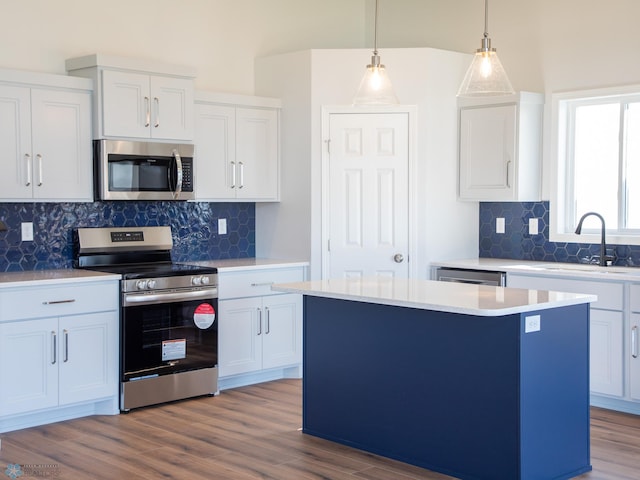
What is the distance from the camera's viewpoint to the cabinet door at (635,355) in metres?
5.09

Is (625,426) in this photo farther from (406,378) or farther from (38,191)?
(38,191)

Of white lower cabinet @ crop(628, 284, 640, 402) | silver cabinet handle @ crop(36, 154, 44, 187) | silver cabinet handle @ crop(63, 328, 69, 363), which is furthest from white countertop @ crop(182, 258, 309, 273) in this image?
white lower cabinet @ crop(628, 284, 640, 402)

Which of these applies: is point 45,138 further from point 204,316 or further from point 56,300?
point 204,316

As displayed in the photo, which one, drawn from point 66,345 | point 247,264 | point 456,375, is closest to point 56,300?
point 66,345

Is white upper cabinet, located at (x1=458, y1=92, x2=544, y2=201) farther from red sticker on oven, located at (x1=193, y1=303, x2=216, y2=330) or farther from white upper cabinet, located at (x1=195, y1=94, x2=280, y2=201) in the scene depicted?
red sticker on oven, located at (x1=193, y1=303, x2=216, y2=330)

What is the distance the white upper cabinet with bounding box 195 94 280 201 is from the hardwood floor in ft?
Answer: 5.40

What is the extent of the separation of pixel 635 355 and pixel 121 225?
348cm

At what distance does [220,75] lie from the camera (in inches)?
250

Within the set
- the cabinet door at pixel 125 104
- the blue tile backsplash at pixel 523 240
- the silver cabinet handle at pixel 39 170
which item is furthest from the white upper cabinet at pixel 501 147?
the silver cabinet handle at pixel 39 170

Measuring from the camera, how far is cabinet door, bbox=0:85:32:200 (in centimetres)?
498

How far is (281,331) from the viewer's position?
20.1ft

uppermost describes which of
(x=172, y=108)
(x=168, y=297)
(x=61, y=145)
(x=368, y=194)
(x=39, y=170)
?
(x=172, y=108)

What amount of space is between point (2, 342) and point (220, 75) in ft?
8.83

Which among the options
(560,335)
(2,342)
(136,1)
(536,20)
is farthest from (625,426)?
(136,1)
